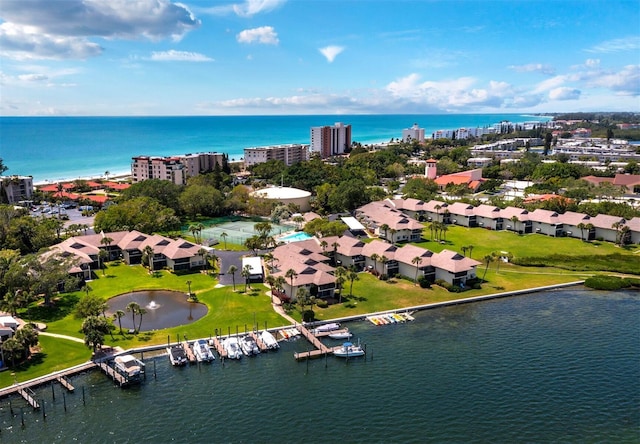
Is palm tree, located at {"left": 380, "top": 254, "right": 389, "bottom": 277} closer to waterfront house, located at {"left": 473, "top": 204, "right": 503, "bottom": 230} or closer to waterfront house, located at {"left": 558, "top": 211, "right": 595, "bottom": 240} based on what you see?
waterfront house, located at {"left": 473, "top": 204, "right": 503, "bottom": 230}

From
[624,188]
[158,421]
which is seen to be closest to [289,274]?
[158,421]

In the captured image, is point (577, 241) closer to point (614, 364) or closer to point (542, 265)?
point (542, 265)

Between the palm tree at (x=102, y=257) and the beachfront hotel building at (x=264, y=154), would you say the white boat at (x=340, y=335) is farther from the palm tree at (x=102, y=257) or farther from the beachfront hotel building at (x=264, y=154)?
the beachfront hotel building at (x=264, y=154)

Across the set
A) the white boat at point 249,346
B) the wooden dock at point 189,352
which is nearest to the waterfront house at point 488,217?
the white boat at point 249,346

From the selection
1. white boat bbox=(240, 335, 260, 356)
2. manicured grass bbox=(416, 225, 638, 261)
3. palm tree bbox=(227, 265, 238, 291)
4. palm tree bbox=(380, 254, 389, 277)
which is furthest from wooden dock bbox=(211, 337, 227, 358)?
manicured grass bbox=(416, 225, 638, 261)

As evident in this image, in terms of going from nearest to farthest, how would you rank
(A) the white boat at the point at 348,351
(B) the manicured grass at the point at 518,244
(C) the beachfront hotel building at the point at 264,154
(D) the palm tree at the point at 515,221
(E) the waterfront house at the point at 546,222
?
(A) the white boat at the point at 348,351 → (B) the manicured grass at the point at 518,244 → (E) the waterfront house at the point at 546,222 → (D) the palm tree at the point at 515,221 → (C) the beachfront hotel building at the point at 264,154

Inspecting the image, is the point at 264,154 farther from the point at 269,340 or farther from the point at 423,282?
the point at 269,340
